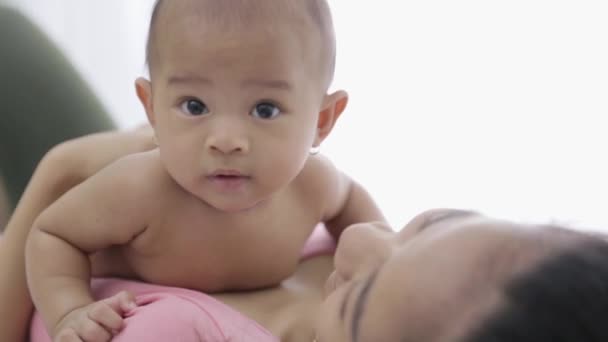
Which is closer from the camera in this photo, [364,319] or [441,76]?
[364,319]

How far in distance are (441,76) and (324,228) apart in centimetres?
31

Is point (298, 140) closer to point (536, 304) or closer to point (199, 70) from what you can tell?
point (199, 70)

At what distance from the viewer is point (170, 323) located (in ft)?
2.40

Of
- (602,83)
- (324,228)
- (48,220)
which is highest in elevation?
(602,83)

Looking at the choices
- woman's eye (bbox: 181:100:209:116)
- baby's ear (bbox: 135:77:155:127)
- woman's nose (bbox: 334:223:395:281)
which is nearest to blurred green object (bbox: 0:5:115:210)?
baby's ear (bbox: 135:77:155:127)

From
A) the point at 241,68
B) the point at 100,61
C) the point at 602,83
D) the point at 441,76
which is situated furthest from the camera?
the point at 100,61

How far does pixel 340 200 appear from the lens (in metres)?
1.03

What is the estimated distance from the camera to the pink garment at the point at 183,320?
73 cm

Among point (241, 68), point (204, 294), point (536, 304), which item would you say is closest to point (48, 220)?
point (204, 294)

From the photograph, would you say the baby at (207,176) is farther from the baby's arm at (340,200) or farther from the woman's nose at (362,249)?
the woman's nose at (362,249)

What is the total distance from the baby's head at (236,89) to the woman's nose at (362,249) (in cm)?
16

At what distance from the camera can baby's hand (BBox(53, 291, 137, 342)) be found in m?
0.75

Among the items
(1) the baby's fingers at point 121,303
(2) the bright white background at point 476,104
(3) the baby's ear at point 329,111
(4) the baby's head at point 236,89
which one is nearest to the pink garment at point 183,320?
(1) the baby's fingers at point 121,303

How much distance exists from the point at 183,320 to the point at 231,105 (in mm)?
217
